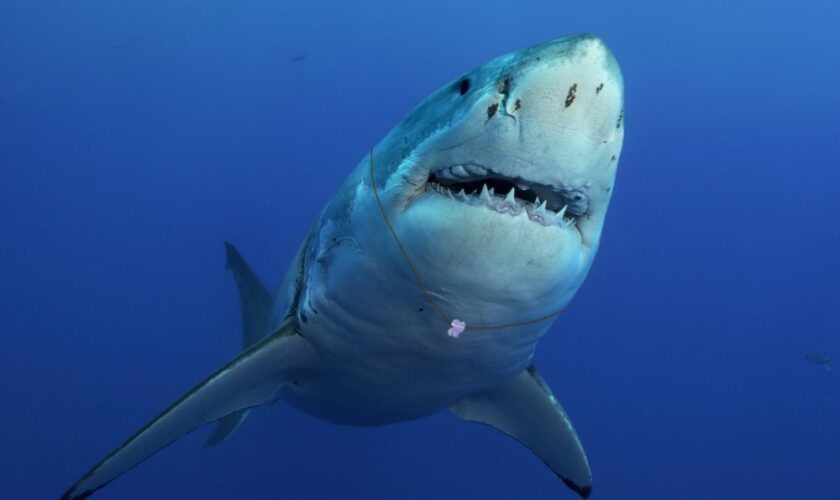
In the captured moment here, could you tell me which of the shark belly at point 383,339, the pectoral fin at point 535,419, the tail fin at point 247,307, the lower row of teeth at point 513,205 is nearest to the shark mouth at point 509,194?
the lower row of teeth at point 513,205

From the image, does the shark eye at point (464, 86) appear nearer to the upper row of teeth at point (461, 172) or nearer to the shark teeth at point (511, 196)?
the upper row of teeth at point (461, 172)

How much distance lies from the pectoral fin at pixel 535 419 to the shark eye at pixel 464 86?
2296mm

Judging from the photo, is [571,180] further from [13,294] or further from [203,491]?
[13,294]

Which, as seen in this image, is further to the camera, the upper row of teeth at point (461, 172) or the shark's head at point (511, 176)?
the upper row of teeth at point (461, 172)

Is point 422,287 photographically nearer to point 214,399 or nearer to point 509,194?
point 509,194

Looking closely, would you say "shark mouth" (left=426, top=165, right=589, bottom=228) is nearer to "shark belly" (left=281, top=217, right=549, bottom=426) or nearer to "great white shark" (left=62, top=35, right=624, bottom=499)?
"great white shark" (left=62, top=35, right=624, bottom=499)

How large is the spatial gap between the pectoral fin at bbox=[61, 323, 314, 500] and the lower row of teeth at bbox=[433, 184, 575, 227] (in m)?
1.67

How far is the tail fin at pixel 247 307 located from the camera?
577 cm

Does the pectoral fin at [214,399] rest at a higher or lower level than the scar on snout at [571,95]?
lower

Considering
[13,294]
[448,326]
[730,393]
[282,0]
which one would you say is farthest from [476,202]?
[282,0]

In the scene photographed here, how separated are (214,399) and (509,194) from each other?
7.48ft

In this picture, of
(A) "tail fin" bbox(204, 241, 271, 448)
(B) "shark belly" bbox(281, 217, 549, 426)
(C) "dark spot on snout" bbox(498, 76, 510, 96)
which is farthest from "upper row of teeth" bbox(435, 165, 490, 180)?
(A) "tail fin" bbox(204, 241, 271, 448)

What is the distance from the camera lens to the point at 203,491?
13.1 meters

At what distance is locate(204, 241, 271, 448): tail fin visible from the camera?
5766 mm
